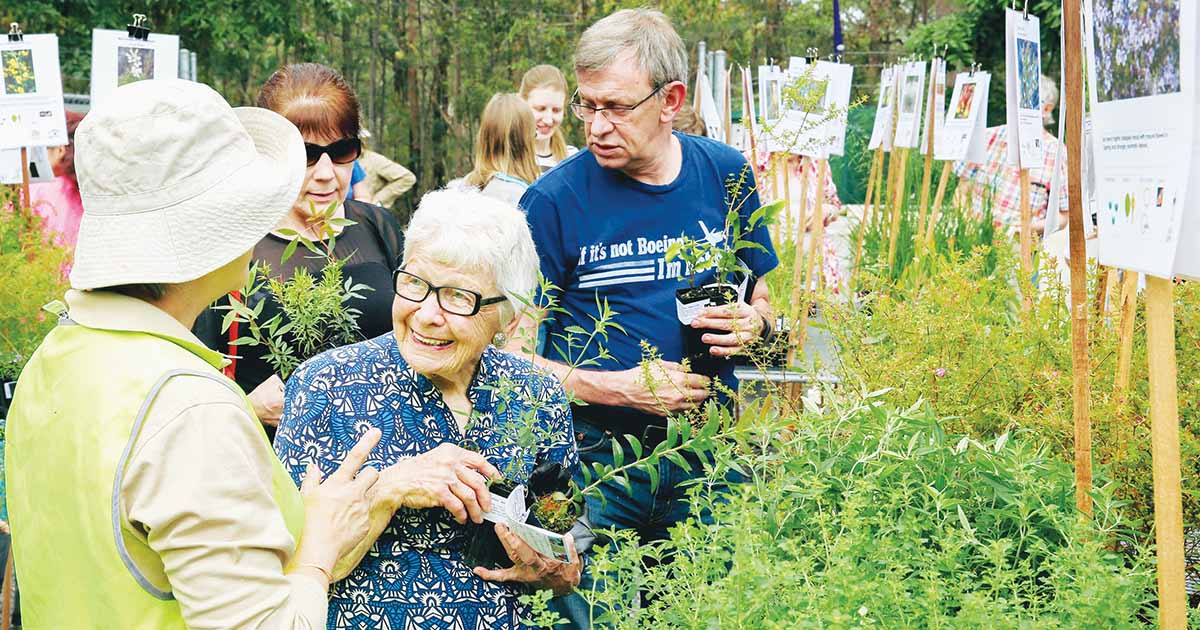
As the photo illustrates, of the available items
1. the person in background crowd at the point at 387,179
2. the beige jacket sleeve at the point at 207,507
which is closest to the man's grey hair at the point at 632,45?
the beige jacket sleeve at the point at 207,507

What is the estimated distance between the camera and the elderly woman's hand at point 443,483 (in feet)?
5.98

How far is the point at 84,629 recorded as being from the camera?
52.1 inches

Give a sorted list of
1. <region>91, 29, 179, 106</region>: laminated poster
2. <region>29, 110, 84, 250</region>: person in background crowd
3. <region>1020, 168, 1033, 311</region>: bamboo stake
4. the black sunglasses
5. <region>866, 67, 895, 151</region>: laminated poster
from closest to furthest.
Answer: the black sunglasses, <region>1020, 168, 1033, 311</region>: bamboo stake, <region>91, 29, 179, 106</region>: laminated poster, <region>29, 110, 84, 250</region>: person in background crowd, <region>866, 67, 895, 151</region>: laminated poster

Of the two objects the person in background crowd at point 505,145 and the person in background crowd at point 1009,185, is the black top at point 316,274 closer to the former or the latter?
the person in background crowd at point 505,145

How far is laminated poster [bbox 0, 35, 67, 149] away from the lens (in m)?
4.48

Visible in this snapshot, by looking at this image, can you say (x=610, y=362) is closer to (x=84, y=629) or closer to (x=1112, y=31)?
(x=1112, y=31)

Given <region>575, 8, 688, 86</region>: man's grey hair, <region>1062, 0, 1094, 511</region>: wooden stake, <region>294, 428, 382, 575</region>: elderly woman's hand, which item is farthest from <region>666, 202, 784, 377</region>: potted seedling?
<region>294, 428, 382, 575</region>: elderly woman's hand

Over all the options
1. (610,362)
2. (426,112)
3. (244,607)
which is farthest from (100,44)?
(426,112)

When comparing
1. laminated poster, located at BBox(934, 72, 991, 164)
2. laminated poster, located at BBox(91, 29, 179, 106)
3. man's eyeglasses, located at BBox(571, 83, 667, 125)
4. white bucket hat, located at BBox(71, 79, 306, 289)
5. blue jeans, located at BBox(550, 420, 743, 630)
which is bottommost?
blue jeans, located at BBox(550, 420, 743, 630)

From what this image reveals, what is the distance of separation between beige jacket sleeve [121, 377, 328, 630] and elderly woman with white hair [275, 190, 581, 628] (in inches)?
20.0

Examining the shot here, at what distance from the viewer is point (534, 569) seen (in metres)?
1.96

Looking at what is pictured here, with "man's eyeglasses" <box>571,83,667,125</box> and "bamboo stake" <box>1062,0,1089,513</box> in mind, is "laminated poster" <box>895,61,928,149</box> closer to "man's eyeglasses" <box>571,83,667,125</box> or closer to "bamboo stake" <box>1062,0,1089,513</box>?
"man's eyeglasses" <box>571,83,667,125</box>

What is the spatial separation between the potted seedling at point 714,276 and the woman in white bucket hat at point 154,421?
1.12m

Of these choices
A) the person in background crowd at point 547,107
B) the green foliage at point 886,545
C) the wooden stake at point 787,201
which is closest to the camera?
the green foliage at point 886,545
